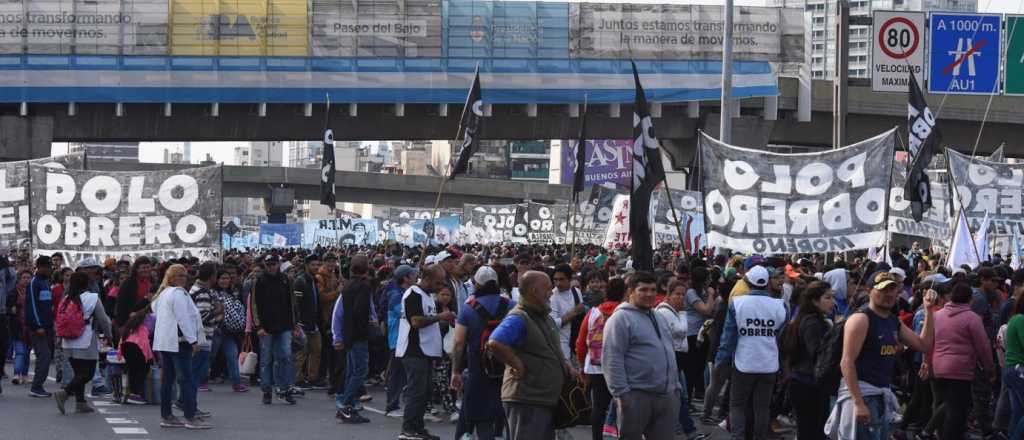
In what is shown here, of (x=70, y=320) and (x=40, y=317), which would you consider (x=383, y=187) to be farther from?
(x=70, y=320)

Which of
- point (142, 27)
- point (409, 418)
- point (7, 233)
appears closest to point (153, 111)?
point (142, 27)

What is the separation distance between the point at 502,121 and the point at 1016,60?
21.3 meters

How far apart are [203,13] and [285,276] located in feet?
118

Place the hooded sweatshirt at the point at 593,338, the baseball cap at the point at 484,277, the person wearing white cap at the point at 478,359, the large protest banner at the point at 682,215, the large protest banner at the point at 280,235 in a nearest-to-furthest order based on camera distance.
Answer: the person wearing white cap at the point at 478,359
the baseball cap at the point at 484,277
the hooded sweatshirt at the point at 593,338
the large protest banner at the point at 682,215
the large protest banner at the point at 280,235

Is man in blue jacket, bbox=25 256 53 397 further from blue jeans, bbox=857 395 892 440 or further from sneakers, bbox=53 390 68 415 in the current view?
blue jeans, bbox=857 395 892 440

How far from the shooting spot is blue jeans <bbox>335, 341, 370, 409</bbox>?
1496cm

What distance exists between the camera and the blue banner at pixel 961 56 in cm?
3022

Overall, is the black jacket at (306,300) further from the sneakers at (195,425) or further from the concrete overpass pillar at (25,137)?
the concrete overpass pillar at (25,137)

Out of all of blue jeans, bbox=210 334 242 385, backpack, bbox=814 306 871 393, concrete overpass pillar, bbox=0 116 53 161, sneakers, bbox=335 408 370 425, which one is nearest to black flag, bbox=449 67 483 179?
blue jeans, bbox=210 334 242 385

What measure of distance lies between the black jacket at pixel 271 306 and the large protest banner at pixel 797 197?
16.9 feet

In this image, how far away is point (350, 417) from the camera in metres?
14.9

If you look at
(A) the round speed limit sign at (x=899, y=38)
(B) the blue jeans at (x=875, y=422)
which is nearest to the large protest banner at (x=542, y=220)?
(A) the round speed limit sign at (x=899, y=38)

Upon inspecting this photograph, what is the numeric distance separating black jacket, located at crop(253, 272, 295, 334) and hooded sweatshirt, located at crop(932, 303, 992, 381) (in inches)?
263

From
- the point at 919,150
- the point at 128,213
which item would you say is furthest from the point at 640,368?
the point at 128,213
